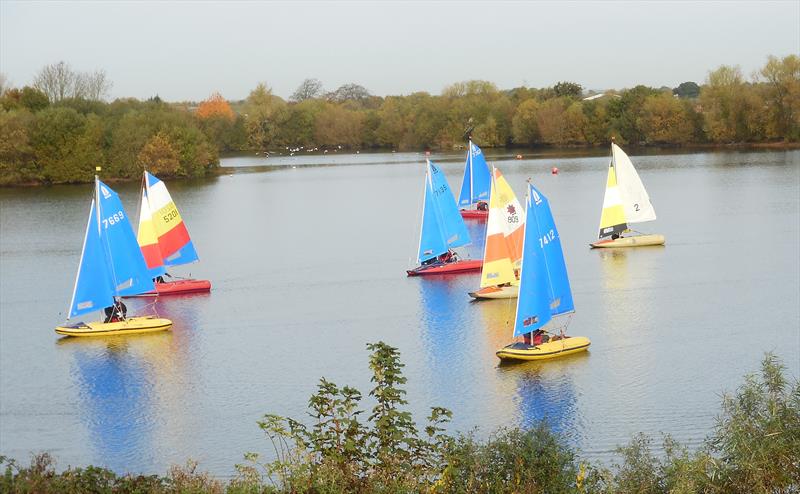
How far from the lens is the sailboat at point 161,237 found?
121ft

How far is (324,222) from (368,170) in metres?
43.9

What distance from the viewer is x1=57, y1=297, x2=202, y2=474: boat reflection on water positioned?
68.9 ft

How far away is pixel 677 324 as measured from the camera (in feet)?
95.7

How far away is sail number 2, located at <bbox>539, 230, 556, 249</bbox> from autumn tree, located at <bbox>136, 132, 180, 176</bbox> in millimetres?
68633

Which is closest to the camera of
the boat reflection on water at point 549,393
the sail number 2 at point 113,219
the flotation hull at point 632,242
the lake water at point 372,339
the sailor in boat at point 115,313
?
the boat reflection on water at point 549,393

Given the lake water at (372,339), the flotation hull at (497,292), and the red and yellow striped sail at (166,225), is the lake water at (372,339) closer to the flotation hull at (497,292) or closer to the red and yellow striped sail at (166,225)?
the flotation hull at (497,292)

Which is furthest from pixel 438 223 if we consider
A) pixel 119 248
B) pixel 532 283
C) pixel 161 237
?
pixel 532 283

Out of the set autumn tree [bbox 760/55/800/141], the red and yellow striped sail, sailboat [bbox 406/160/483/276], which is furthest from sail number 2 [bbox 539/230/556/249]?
autumn tree [bbox 760/55/800/141]

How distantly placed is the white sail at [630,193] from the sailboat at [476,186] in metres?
10.2

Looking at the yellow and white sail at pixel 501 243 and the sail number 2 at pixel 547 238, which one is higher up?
the sail number 2 at pixel 547 238

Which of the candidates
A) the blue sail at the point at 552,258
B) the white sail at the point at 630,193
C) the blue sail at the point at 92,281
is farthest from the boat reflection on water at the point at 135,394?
the white sail at the point at 630,193

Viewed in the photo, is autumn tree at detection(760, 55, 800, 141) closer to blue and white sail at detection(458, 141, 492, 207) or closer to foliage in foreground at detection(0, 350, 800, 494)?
blue and white sail at detection(458, 141, 492, 207)

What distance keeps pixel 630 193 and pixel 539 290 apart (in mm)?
19561

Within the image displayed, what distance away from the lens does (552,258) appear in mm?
25953
